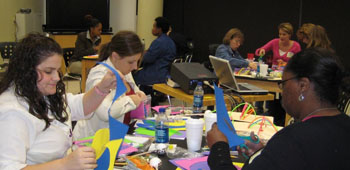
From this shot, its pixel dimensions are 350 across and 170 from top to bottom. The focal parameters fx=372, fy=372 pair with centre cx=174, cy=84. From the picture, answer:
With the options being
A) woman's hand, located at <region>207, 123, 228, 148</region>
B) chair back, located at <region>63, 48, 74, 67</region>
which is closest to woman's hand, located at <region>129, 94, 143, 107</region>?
woman's hand, located at <region>207, 123, 228, 148</region>

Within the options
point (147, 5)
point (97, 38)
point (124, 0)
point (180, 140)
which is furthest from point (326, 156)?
point (124, 0)

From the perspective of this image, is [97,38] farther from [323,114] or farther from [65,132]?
[323,114]

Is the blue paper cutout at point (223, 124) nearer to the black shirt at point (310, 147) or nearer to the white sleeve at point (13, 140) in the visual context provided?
the black shirt at point (310, 147)

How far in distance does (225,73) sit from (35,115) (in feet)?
8.49

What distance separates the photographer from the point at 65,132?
5.59ft

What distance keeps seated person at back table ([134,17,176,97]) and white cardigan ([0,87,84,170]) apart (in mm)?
3389

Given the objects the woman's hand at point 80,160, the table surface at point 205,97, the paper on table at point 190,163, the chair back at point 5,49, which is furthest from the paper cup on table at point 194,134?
the chair back at point 5,49

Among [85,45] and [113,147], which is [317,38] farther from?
[113,147]

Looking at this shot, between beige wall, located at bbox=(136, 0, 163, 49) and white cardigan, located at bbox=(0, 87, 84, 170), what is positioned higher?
beige wall, located at bbox=(136, 0, 163, 49)

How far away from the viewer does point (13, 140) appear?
4.58 ft

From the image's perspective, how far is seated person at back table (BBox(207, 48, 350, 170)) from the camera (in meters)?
1.31

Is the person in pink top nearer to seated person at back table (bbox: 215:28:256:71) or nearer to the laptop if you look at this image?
seated person at back table (bbox: 215:28:256:71)

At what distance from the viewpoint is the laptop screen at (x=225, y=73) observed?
373 cm

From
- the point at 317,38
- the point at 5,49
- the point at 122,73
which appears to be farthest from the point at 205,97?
the point at 5,49
